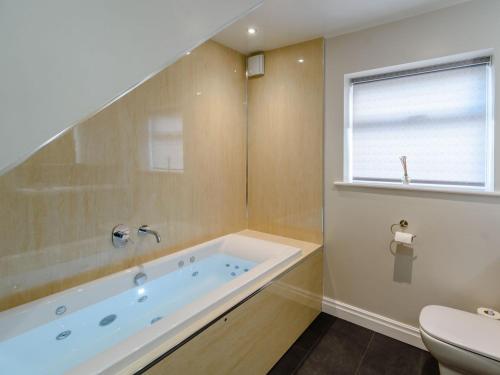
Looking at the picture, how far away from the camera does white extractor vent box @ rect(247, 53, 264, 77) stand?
110 inches

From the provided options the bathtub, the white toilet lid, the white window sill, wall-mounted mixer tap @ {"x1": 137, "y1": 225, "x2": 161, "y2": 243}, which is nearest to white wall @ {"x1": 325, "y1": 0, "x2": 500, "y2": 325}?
the white window sill

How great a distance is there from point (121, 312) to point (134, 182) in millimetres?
856

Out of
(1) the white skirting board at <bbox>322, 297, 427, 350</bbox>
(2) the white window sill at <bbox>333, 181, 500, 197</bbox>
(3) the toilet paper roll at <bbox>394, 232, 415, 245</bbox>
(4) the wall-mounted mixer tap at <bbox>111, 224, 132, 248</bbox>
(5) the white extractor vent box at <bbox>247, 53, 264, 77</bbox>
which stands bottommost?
(1) the white skirting board at <bbox>322, 297, 427, 350</bbox>

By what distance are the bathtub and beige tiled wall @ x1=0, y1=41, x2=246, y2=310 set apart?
4.8 inches

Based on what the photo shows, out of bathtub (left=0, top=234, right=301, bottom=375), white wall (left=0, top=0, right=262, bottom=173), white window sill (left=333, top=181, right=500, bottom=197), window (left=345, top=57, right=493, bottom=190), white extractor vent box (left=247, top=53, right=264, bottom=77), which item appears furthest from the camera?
white extractor vent box (left=247, top=53, right=264, bottom=77)

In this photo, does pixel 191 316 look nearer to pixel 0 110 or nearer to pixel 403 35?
pixel 0 110

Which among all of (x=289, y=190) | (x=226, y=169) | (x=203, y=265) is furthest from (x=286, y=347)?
(x=226, y=169)

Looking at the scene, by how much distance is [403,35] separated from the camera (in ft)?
6.87

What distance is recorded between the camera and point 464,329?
1610 mm

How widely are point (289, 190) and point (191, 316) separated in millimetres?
1630

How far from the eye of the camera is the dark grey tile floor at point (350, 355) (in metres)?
1.92

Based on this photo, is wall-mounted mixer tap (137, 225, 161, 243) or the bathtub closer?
the bathtub

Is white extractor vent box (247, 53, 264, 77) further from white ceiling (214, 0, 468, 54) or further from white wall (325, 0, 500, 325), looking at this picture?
white wall (325, 0, 500, 325)

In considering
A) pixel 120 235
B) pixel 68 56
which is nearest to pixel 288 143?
pixel 120 235
